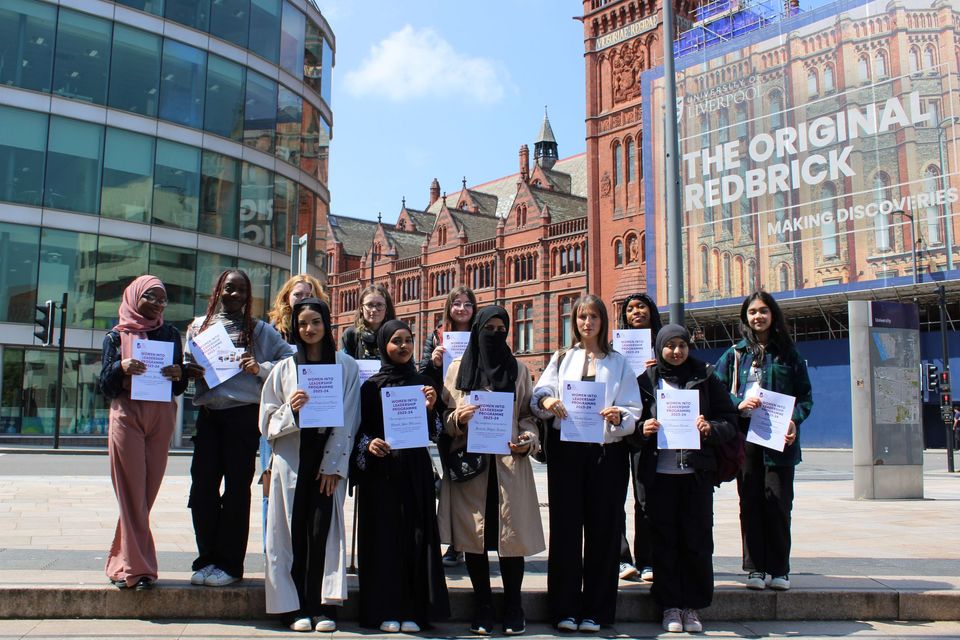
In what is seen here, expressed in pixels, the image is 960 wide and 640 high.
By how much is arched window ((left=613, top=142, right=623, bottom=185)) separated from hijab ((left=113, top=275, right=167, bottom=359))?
44.9 metres

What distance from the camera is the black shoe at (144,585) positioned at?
4.88m

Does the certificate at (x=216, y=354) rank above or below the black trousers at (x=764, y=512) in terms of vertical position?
above

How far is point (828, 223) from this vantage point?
35281 mm

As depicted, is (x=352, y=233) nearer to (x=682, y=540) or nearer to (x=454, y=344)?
(x=454, y=344)

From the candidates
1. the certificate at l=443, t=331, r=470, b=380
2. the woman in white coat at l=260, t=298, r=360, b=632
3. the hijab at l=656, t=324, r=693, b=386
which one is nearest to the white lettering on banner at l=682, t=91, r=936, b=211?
the hijab at l=656, t=324, r=693, b=386

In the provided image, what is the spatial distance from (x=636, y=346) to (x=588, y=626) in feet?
6.12

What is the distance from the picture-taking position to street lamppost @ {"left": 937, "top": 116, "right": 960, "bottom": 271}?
3191 centimetres

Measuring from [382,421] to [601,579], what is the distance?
1562 mm

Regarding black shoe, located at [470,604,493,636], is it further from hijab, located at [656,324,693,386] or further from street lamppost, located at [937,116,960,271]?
street lamppost, located at [937,116,960,271]

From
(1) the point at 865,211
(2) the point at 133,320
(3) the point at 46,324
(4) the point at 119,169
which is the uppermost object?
(1) the point at 865,211

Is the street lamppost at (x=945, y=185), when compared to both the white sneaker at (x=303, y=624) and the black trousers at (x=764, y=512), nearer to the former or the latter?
the black trousers at (x=764, y=512)

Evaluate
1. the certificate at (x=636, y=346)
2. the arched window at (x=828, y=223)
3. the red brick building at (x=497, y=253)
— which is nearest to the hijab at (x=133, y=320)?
the certificate at (x=636, y=346)

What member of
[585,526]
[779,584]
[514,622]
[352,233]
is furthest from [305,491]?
[352,233]

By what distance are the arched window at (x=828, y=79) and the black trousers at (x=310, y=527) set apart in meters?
36.4
